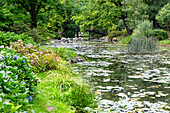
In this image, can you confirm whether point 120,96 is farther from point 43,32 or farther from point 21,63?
point 43,32

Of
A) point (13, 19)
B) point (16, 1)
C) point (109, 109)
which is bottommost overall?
point (109, 109)

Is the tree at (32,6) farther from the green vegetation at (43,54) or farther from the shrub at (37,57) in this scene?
the shrub at (37,57)

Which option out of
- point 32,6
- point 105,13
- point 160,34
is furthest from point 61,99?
point 105,13

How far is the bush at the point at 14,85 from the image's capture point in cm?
230

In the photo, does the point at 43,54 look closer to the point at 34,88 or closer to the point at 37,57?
the point at 37,57

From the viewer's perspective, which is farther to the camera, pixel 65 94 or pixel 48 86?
pixel 48 86

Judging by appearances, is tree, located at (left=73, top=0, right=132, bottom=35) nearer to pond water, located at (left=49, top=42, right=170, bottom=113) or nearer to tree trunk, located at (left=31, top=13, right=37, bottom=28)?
tree trunk, located at (left=31, top=13, right=37, bottom=28)

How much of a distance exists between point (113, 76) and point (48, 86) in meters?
3.60

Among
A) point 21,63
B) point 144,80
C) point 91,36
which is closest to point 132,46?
point 144,80

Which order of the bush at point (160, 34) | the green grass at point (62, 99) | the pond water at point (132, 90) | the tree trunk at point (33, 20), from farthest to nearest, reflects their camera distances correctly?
1. the bush at point (160, 34)
2. the tree trunk at point (33, 20)
3. the pond water at point (132, 90)
4. the green grass at point (62, 99)

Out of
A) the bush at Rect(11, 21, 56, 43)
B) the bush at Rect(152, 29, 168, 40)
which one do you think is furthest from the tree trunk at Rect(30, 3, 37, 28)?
the bush at Rect(152, 29, 168, 40)

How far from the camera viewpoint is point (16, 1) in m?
12.2

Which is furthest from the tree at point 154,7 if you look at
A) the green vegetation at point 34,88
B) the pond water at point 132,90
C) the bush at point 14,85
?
the bush at point 14,85

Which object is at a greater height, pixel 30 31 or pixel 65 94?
pixel 30 31
